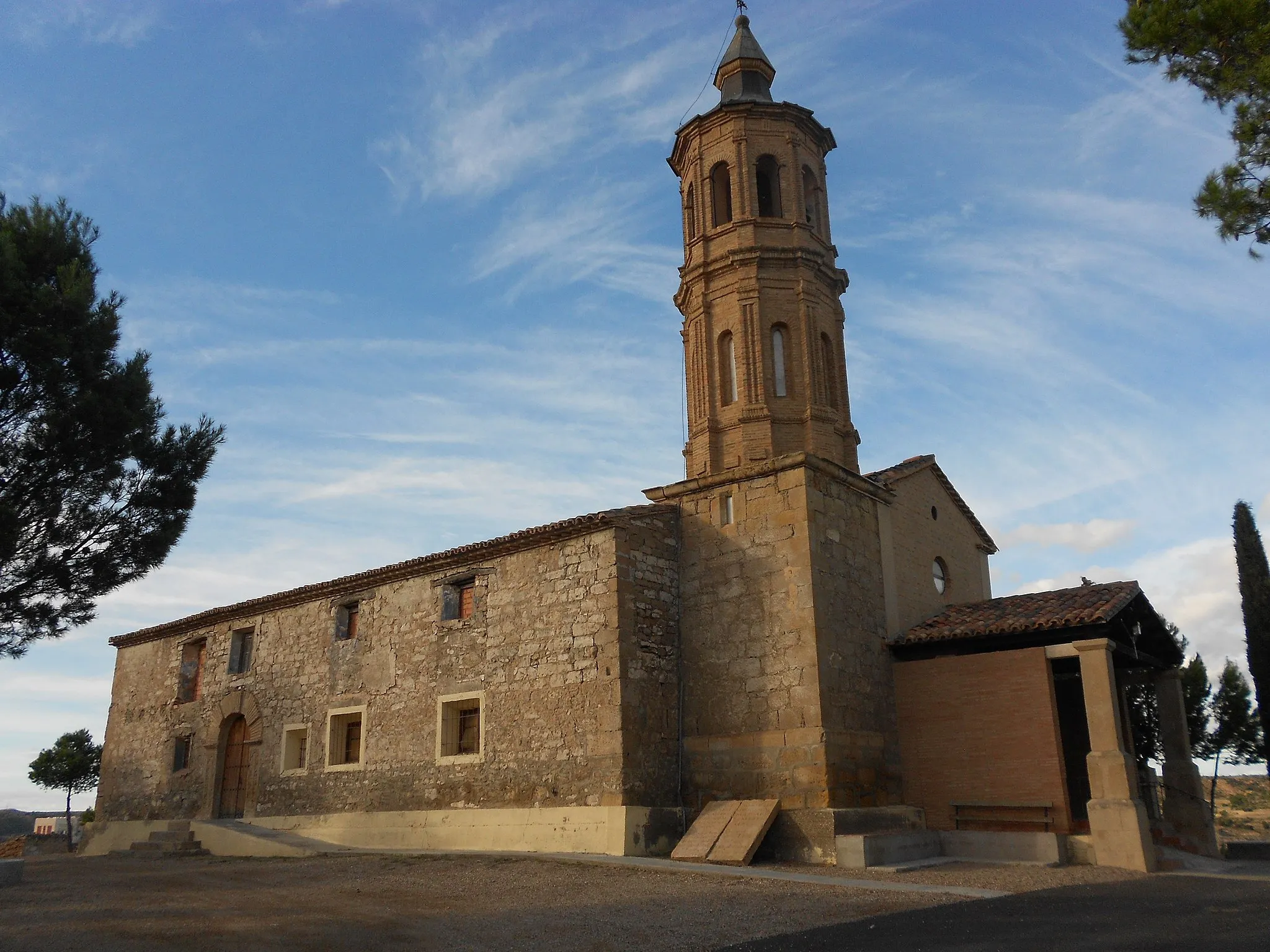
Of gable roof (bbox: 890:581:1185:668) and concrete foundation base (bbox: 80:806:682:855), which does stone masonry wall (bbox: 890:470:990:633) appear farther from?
concrete foundation base (bbox: 80:806:682:855)

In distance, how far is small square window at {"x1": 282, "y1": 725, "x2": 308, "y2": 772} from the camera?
19875 millimetres

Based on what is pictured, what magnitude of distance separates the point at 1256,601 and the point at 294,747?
69.0 feet

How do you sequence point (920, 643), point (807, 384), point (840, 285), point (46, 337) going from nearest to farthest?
1. point (46, 337)
2. point (920, 643)
3. point (807, 384)
4. point (840, 285)

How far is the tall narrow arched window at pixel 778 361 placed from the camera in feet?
57.0

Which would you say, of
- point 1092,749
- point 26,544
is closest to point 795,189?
point 1092,749

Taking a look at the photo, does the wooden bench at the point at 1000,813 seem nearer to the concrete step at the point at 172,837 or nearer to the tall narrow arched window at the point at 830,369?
the tall narrow arched window at the point at 830,369

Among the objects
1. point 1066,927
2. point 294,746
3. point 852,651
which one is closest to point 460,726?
point 294,746

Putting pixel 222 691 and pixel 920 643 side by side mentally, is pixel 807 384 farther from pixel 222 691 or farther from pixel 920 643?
pixel 222 691

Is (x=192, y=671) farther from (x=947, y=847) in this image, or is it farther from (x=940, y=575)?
(x=947, y=847)

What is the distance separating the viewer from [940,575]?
62.1 feet

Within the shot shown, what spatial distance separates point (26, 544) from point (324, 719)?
8807 millimetres

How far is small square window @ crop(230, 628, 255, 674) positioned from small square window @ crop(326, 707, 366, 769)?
359 centimetres

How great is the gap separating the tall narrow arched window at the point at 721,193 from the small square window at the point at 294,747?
12.8 m

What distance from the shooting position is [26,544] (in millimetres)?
11609
